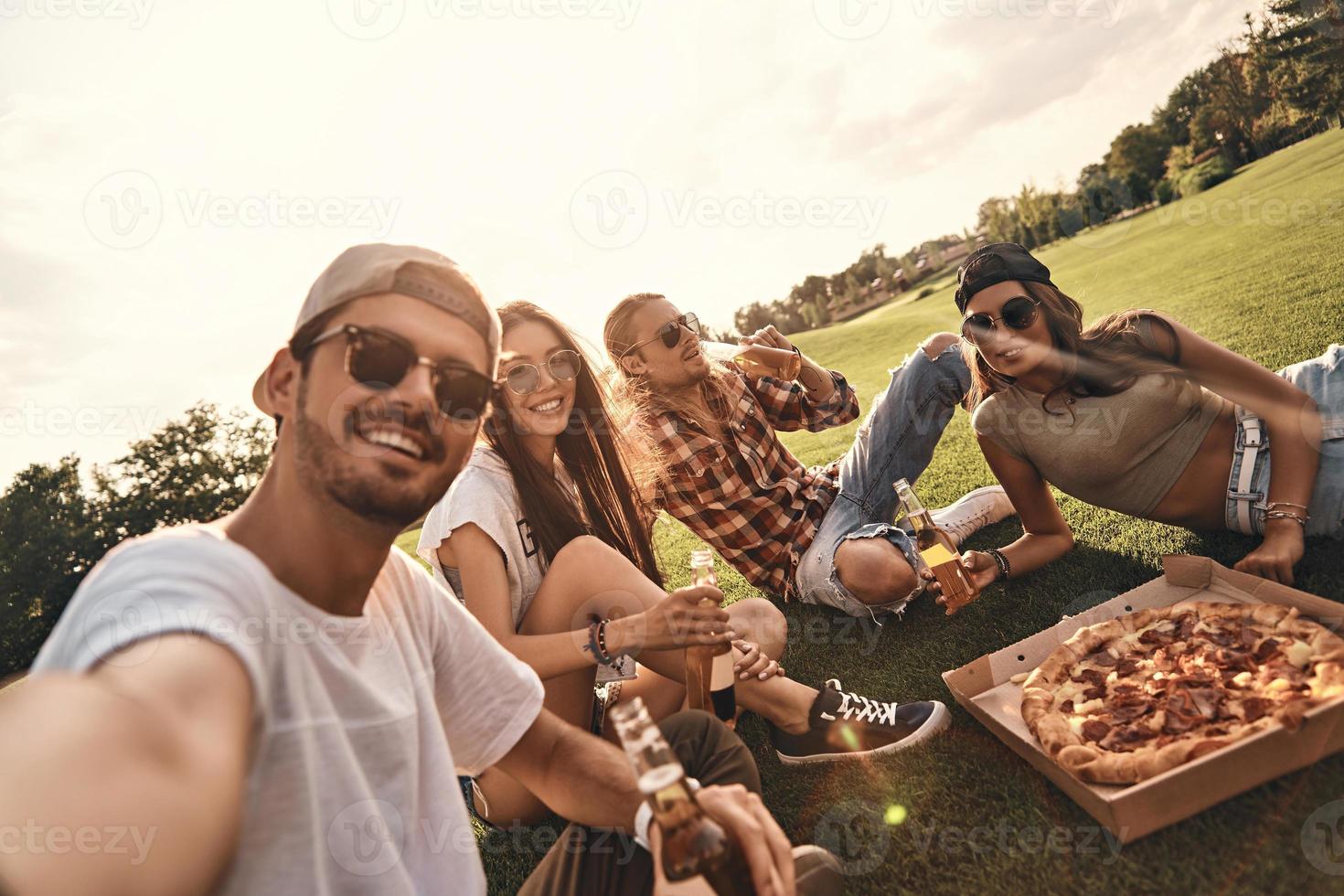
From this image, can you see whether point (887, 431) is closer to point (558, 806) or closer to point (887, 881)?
point (887, 881)

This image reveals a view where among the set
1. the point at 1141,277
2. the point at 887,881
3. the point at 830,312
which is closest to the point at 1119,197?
the point at 830,312

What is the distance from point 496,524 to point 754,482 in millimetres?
2256

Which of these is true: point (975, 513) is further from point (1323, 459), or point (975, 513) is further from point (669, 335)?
point (669, 335)

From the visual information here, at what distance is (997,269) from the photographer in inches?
161

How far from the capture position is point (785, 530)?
5.29 metres

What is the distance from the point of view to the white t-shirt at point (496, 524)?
3.37 m

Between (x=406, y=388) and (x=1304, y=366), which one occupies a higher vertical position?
(x=406, y=388)

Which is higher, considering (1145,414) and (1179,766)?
(1145,414)

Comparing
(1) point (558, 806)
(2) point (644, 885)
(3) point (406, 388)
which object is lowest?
(2) point (644, 885)

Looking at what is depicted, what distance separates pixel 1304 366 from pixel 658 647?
3789 mm

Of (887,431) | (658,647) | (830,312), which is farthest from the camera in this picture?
(830,312)

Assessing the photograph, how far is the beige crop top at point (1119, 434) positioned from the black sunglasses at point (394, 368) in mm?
3442
